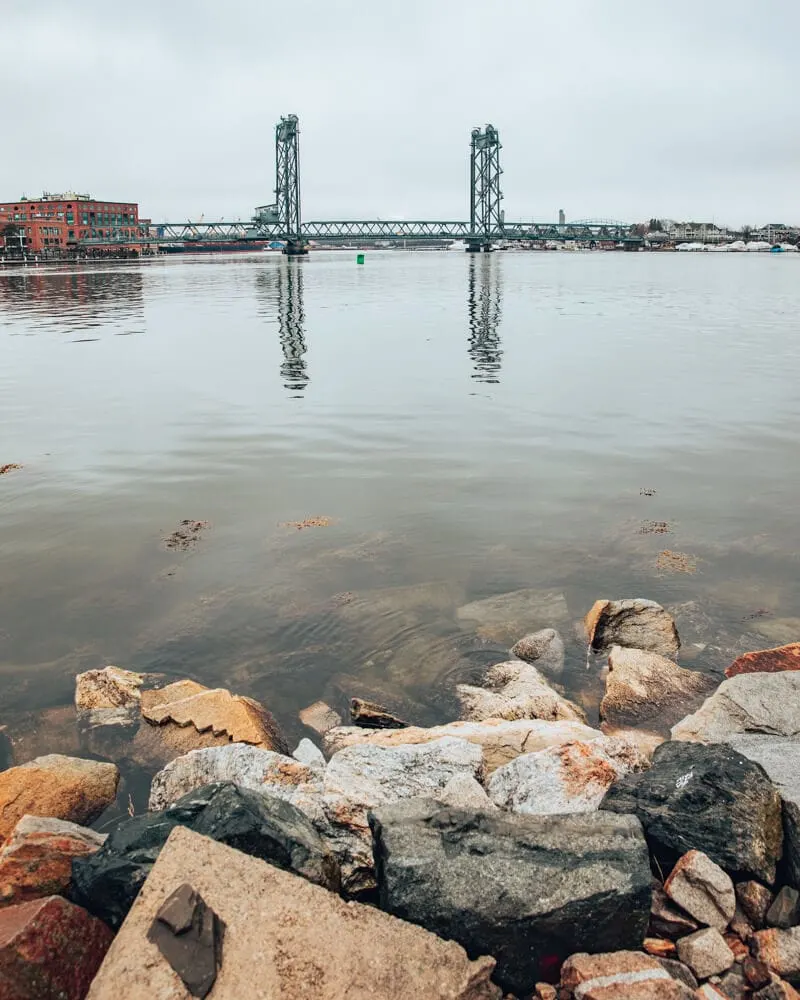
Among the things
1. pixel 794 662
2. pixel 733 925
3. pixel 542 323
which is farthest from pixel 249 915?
pixel 542 323

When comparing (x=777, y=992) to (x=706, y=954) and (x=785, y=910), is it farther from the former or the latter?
(x=785, y=910)

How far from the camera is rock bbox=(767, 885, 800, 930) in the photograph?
3625 millimetres

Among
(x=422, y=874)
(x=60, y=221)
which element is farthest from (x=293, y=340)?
(x=60, y=221)

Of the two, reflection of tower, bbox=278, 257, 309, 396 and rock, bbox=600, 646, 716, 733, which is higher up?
reflection of tower, bbox=278, 257, 309, 396

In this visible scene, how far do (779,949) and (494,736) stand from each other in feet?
7.55

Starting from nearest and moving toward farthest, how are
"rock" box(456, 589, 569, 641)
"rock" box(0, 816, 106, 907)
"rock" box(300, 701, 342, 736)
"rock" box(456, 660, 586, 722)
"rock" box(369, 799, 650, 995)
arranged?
"rock" box(369, 799, 650, 995), "rock" box(0, 816, 106, 907), "rock" box(456, 660, 586, 722), "rock" box(300, 701, 342, 736), "rock" box(456, 589, 569, 641)

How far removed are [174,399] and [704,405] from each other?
12.4 metres

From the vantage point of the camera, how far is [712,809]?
397cm

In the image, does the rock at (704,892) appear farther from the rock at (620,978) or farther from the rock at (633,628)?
the rock at (633,628)

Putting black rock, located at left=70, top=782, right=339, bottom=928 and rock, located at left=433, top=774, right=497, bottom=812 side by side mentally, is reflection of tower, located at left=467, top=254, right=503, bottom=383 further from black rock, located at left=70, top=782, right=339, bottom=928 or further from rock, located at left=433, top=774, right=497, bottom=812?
black rock, located at left=70, top=782, right=339, bottom=928

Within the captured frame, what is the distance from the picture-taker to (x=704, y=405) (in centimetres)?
1814

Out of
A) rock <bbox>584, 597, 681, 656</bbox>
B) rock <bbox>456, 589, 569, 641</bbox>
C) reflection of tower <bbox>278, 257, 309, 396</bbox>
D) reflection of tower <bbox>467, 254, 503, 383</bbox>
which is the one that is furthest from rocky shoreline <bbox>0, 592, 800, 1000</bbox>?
reflection of tower <bbox>467, 254, 503, 383</bbox>

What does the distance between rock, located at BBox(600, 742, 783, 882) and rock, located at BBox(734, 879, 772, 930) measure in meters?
0.06

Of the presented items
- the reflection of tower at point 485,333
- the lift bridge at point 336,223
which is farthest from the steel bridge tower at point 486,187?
the reflection of tower at point 485,333
